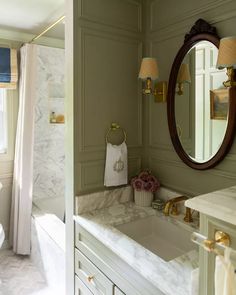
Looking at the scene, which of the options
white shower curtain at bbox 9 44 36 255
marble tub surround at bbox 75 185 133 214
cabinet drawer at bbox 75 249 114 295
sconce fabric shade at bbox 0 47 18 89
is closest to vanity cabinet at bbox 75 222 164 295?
cabinet drawer at bbox 75 249 114 295

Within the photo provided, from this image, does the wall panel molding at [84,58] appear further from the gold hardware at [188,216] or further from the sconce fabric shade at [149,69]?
the gold hardware at [188,216]

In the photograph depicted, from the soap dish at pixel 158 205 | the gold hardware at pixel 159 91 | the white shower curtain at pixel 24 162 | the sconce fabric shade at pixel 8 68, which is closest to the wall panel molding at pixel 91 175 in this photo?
the soap dish at pixel 158 205

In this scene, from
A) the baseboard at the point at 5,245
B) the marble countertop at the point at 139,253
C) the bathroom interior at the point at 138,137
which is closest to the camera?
the marble countertop at the point at 139,253

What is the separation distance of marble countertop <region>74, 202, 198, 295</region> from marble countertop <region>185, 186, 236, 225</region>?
381mm

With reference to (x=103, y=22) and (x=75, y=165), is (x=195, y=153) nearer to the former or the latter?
(x=75, y=165)

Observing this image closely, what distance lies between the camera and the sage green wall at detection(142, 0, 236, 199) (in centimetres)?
147

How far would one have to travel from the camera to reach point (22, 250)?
113 inches

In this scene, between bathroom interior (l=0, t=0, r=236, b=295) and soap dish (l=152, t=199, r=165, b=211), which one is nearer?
bathroom interior (l=0, t=0, r=236, b=295)

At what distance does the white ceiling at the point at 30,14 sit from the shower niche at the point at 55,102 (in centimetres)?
59

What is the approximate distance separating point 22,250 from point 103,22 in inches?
95.1

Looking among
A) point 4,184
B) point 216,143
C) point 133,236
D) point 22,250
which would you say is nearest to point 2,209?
point 4,184

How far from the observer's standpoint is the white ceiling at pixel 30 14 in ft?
7.25

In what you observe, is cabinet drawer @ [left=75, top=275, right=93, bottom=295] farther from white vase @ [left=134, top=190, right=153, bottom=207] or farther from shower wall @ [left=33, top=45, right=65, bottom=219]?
shower wall @ [left=33, top=45, right=65, bottom=219]

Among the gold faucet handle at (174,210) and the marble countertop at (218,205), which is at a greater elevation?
the marble countertop at (218,205)
